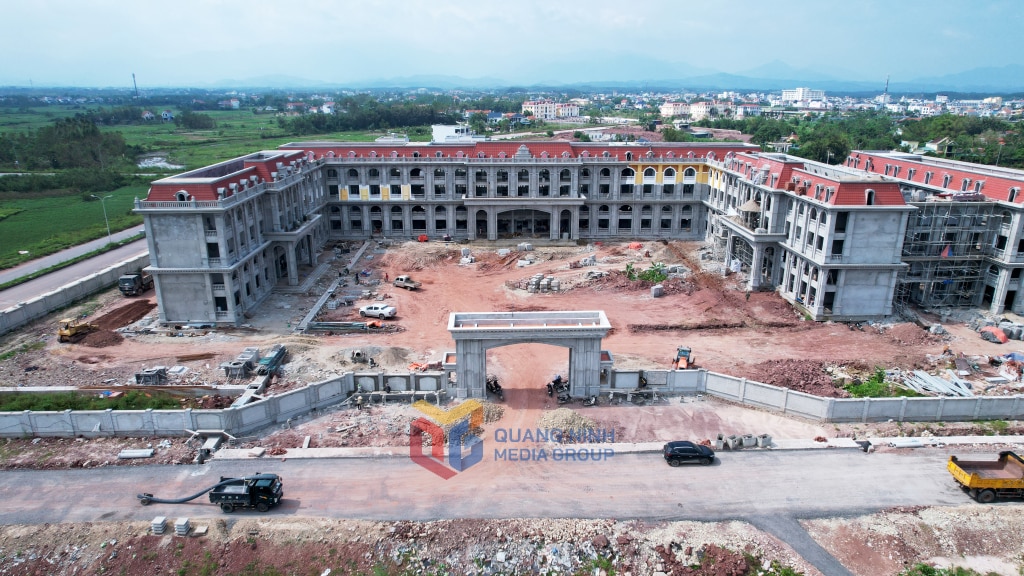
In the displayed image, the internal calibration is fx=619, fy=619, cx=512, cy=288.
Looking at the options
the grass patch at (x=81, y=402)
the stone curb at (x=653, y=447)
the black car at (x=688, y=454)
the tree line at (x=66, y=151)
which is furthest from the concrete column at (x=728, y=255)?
the tree line at (x=66, y=151)

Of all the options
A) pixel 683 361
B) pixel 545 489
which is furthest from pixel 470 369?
pixel 683 361

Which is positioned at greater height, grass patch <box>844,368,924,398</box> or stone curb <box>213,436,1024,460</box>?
grass patch <box>844,368,924,398</box>

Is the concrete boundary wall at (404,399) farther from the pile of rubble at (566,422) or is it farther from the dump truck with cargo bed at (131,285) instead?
the dump truck with cargo bed at (131,285)

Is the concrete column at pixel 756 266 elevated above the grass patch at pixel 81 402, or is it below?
above

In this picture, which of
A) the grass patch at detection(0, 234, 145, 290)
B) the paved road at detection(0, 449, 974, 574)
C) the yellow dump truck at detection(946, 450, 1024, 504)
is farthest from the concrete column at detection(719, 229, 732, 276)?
the grass patch at detection(0, 234, 145, 290)

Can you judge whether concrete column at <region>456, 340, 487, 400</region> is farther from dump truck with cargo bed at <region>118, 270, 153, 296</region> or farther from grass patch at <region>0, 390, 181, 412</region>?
dump truck with cargo bed at <region>118, 270, 153, 296</region>

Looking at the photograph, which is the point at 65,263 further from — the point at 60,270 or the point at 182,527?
the point at 182,527
